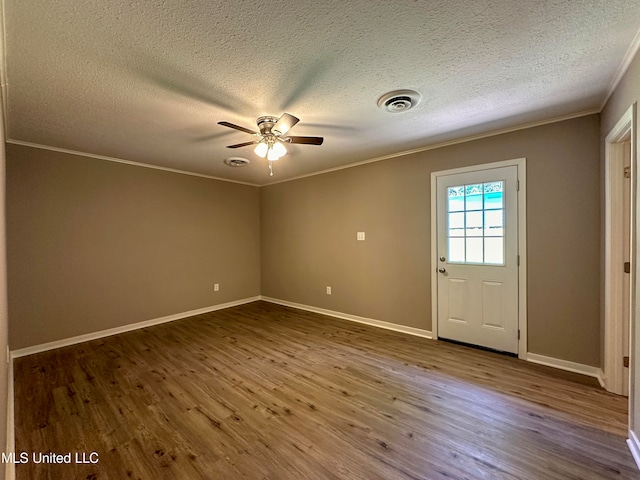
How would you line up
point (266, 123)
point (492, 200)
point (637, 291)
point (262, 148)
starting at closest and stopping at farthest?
point (637, 291) → point (266, 123) → point (262, 148) → point (492, 200)

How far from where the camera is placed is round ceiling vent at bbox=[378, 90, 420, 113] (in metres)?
2.10

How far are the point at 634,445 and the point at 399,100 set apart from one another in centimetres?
267

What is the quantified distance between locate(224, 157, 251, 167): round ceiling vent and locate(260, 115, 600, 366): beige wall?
122cm

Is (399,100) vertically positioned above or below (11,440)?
above

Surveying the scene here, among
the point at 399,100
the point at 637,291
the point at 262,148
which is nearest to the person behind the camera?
the point at 637,291

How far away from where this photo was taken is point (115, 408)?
2.11 metres

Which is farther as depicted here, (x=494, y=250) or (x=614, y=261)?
(x=494, y=250)

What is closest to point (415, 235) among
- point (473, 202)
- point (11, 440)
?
point (473, 202)

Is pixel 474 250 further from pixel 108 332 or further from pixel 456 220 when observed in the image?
pixel 108 332

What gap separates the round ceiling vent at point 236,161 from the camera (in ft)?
12.3

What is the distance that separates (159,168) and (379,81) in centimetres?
364

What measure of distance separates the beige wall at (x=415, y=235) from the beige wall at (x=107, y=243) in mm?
1151

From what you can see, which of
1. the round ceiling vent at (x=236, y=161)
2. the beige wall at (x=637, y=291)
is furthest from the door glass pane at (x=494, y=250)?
the round ceiling vent at (x=236, y=161)

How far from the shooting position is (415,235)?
140 inches
